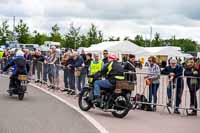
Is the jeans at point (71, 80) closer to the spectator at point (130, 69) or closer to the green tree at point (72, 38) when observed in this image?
the spectator at point (130, 69)

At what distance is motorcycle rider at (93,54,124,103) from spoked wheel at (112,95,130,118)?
1.35ft

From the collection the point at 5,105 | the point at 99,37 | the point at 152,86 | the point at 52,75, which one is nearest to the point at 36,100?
the point at 5,105

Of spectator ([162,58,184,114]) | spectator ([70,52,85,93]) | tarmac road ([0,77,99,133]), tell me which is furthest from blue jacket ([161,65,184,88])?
spectator ([70,52,85,93])

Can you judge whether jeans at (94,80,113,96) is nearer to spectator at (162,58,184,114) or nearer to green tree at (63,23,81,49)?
spectator at (162,58,184,114)

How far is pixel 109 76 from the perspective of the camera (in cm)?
1327

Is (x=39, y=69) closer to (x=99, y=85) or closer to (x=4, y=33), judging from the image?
(x=99, y=85)

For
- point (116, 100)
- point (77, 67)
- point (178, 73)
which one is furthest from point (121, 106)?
point (77, 67)

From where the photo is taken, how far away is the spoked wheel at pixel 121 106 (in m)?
13.0

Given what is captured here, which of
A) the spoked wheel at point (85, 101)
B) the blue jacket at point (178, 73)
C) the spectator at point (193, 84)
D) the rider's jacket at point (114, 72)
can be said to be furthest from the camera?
the blue jacket at point (178, 73)

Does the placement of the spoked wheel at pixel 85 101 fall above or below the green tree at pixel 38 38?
below

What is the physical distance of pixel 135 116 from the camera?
13.5m

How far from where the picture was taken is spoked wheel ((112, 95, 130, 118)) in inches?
511

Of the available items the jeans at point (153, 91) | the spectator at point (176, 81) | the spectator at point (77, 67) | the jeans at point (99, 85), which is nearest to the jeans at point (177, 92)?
the spectator at point (176, 81)

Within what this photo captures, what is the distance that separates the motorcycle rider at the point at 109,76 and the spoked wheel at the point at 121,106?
41cm
